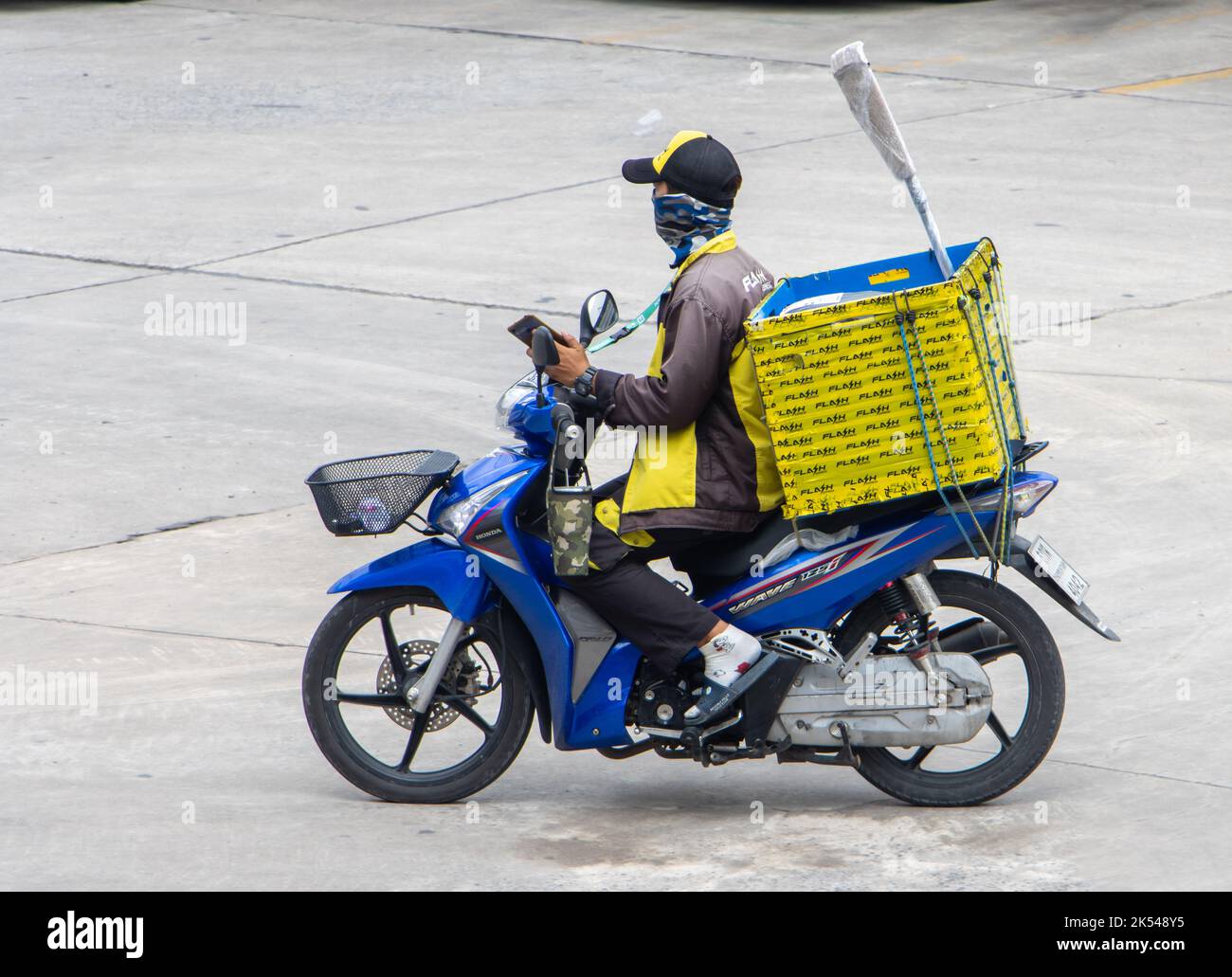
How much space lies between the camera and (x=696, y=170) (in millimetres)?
4941

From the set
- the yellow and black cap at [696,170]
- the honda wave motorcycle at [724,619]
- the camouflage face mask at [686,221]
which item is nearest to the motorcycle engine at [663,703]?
the honda wave motorcycle at [724,619]

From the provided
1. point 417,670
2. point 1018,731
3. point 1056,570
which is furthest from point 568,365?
point 1018,731

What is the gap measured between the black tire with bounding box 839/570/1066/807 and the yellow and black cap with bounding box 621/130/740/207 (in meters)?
1.17

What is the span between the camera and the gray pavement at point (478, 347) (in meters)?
5.18

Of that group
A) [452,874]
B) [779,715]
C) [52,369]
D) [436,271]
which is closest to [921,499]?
[779,715]

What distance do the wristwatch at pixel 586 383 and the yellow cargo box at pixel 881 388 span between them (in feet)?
1.36

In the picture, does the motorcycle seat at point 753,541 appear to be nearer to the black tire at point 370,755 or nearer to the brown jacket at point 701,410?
the brown jacket at point 701,410

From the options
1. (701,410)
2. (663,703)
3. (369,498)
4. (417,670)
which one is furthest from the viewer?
(417,670)

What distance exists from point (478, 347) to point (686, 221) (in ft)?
16.1

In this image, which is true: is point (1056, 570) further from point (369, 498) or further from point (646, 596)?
point (369, 498)

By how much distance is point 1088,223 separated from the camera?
1198 cm

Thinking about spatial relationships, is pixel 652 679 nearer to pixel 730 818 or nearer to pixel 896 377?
pixel 730 818

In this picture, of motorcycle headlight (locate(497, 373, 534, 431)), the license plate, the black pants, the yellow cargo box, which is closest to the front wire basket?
motorcycle headlight (locate(497, 373, 534, 431))
